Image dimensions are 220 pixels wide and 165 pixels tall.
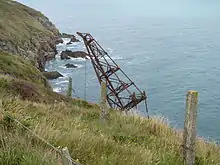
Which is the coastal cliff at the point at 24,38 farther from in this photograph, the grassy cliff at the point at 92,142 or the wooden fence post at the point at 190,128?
the wooden fence post at the point at 190,128

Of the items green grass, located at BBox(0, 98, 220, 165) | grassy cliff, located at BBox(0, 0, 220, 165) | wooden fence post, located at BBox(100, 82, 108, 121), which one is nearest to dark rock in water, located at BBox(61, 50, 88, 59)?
grassy cliff, located at BBox(0, 0, 220, 165)

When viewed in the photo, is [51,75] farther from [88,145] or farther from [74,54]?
[88,145]

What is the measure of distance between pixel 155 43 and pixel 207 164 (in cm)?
7672

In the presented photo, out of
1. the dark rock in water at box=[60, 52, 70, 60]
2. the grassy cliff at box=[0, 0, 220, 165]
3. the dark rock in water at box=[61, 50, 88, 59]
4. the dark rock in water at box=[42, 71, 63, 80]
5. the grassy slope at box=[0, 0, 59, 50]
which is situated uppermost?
the grassy slope at box=[0, 0, 59, 50]

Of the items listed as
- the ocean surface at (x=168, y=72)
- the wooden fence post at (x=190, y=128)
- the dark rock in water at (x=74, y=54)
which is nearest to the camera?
the wooden fence post at (x=190, y=128)

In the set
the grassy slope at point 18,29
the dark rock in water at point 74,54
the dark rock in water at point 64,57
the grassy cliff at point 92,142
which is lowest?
the grassy cliff at point 92,142

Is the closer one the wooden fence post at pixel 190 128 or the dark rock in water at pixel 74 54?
the wooden fence post at pixel 190 128

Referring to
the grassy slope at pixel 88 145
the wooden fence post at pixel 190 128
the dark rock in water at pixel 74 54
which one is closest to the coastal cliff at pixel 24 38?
the dark rock in water at pixel 74 54

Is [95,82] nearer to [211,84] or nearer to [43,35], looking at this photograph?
[211,84]

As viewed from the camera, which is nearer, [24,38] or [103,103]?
[103,103]

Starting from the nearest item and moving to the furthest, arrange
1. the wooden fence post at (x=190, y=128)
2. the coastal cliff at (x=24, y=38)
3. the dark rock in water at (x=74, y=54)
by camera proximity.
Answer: the wooden fence post at (x=190, y=128) → the coastal cliff at (x=24, y=38) → the dark rock in water at (x=74, y=54)

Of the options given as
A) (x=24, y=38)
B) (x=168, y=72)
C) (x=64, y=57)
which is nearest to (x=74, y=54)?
(x=64, y=57)

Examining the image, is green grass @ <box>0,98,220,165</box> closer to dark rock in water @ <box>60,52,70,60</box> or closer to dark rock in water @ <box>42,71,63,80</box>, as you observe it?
dark rock in water @ <box>42,71,63,80</box>

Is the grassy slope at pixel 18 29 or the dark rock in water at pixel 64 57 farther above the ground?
the grassy slope at pixel 18 29
